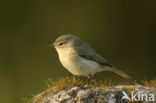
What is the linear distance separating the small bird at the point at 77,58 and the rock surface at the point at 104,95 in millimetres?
919

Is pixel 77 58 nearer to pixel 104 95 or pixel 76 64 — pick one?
pixel 76 64

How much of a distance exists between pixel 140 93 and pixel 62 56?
1.97 m

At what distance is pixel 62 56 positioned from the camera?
6461mm

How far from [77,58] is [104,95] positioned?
149cm

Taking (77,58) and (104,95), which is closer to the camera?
(104,95)

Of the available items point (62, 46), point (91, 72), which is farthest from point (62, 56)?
point (91, 72)

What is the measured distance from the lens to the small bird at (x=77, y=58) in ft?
20.7

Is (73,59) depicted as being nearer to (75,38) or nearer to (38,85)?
(75,38)

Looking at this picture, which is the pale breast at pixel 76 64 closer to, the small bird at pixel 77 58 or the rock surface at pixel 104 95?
the small bird at pixel 77 58

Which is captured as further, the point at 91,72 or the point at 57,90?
the point at 91,72

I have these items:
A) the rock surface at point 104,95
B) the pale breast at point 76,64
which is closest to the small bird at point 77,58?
the pale breast at point 76,64

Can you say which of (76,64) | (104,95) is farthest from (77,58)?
(104,95)

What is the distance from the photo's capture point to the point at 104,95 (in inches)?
198

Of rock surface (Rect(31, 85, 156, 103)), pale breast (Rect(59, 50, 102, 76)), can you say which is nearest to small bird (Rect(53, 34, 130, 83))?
pale breast (Rect(59, 50, 102, 76))
